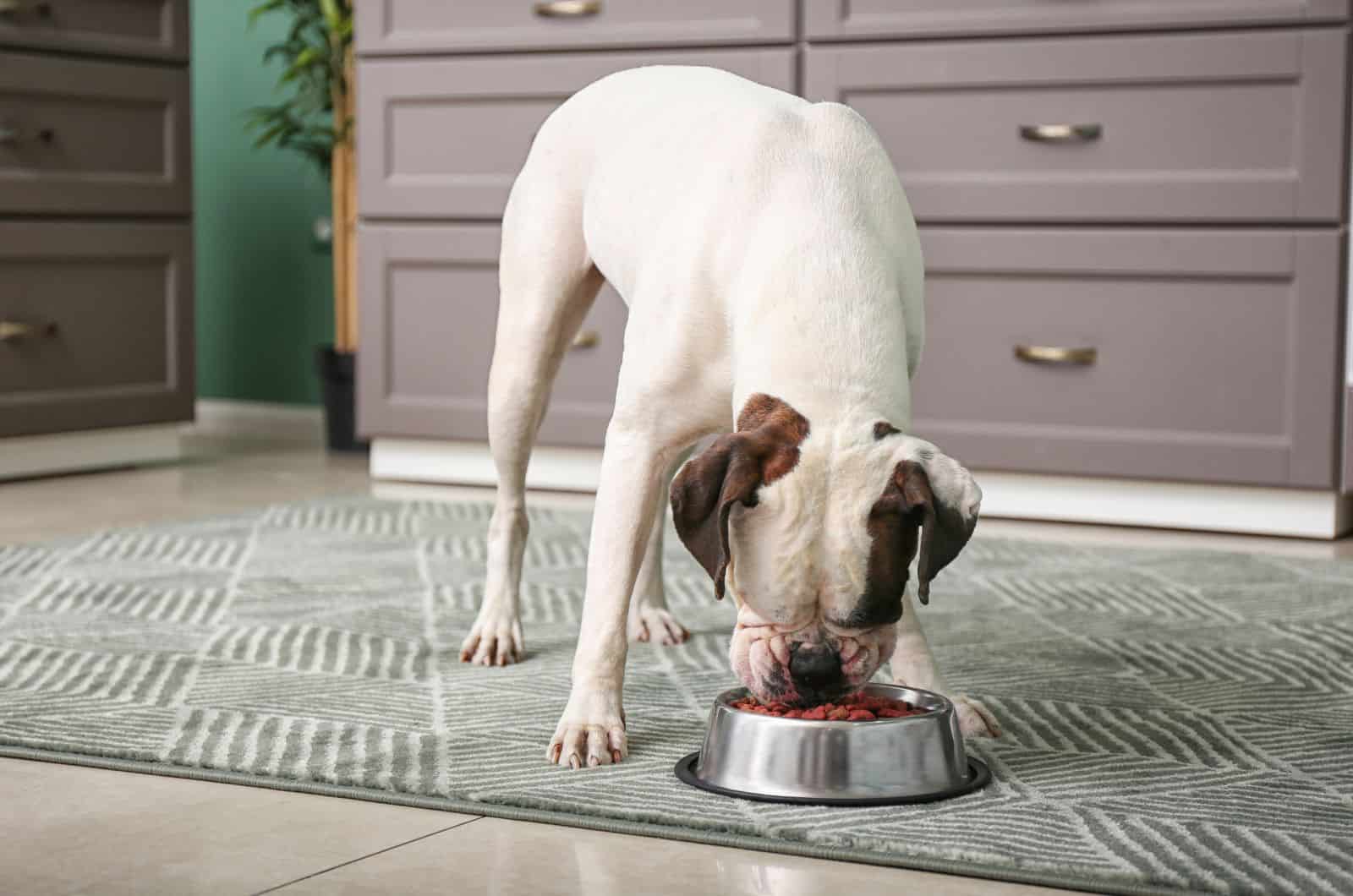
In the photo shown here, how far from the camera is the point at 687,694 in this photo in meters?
2.18

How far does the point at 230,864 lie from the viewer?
1.50m

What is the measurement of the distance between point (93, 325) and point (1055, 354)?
2448mm

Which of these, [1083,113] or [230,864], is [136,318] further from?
[230,864]

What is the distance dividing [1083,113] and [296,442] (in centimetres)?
281

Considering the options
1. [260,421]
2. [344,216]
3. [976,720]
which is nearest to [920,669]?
[976,720]

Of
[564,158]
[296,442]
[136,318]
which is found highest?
[564,158]

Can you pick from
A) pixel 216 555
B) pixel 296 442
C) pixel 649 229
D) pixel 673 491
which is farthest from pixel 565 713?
pixel 296 442

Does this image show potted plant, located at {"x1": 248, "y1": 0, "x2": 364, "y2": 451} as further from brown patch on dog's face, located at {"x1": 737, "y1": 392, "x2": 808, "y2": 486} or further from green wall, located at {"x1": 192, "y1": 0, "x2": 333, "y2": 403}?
brown patch on dog's face, located at {"x1": 737, "y1": 392, "x2": 808, "y2": 486}

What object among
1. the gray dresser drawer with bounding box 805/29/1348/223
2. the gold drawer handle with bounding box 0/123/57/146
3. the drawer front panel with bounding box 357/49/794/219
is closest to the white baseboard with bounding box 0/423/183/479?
the gold drawer handle with bounding box 0/123/57/146

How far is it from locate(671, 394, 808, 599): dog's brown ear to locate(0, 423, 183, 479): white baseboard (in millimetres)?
3096

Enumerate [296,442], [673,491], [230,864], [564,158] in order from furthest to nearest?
[296,442] < [564,158] < [673,491] < [230,864]

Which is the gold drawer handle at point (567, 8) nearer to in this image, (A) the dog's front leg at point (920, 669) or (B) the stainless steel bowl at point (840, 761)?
(A) the dog's front leg at point (920, 669)

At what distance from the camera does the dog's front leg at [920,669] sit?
6.47ft

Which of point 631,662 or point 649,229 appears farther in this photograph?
point 631,662
